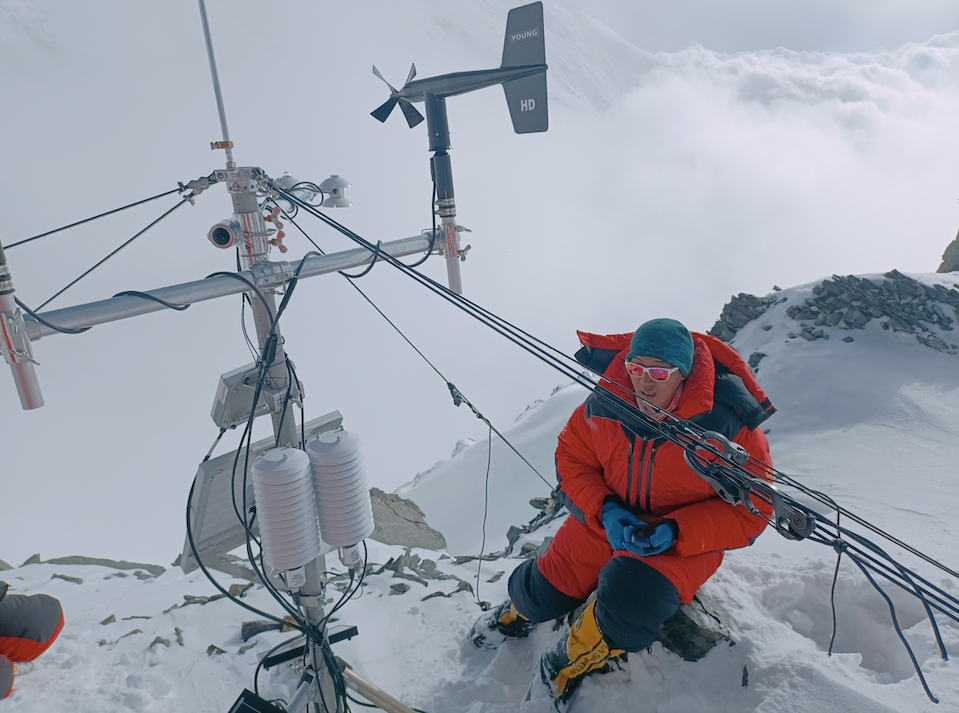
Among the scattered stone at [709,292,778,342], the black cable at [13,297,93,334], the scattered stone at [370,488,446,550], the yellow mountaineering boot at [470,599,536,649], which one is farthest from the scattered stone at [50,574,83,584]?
the scattered stone at [709,292,778,342]

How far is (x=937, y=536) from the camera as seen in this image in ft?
13.6

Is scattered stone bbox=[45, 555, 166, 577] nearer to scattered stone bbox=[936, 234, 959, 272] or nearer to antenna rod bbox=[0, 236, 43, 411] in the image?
antenna rod bbox=[0, 236, 43, 411]

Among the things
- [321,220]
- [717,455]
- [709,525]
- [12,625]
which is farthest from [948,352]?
[12,625]

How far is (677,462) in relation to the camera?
10.1 feet

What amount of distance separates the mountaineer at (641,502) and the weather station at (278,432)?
1085mm

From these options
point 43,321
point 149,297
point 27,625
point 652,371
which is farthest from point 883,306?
point 27,625

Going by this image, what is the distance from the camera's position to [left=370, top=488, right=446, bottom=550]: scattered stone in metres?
7.09

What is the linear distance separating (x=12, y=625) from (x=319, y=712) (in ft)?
8.08

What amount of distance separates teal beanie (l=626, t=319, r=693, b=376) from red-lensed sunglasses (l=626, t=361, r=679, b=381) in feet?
0.15

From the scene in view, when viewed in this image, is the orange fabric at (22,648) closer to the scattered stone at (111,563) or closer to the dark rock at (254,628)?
the dark rock at (254,628)

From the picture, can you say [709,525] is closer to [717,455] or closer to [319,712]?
[717,455]

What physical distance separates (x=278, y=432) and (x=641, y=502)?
2.05m

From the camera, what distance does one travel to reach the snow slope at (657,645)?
297 centimetres

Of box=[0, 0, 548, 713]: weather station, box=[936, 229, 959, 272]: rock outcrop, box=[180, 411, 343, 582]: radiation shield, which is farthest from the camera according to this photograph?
box=[936, 229, 959, 272]: rock outcrop
